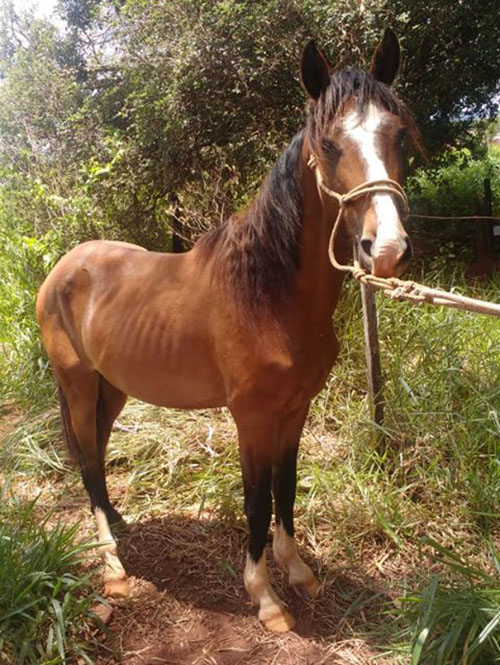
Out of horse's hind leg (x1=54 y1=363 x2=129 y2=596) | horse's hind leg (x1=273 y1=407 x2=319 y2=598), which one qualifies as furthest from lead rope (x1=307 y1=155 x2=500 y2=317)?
horse's hind leg (x1=54 y1=363 x2=129 y2=596)

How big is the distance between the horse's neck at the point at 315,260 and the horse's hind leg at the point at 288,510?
529mm

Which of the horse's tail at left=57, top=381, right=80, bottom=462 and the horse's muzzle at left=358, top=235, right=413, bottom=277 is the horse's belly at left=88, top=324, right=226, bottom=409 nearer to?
the horse's tail at left=57, top=381, right=80, bottom=462

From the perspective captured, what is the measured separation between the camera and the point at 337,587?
240cm

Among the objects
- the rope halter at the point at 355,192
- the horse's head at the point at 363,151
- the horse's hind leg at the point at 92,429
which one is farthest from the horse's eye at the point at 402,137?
the horse's hind leg at the point at 92,429

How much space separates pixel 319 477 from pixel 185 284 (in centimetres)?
140

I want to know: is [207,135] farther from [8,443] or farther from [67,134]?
[8,443]

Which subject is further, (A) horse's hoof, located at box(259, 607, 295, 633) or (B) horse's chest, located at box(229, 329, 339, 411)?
(A) horse's hoof, located at box(259, 607, 295, 633)

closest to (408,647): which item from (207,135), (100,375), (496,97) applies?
(100,375)

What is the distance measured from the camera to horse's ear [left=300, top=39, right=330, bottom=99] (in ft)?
5.62

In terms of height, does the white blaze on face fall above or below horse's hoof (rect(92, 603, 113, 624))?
above

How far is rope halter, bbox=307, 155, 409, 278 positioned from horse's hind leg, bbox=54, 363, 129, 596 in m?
1.56

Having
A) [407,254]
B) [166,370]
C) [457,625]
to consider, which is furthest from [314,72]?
[457,625]

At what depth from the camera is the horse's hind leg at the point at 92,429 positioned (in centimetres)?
263

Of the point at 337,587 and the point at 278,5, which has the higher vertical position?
the point at 278,5
